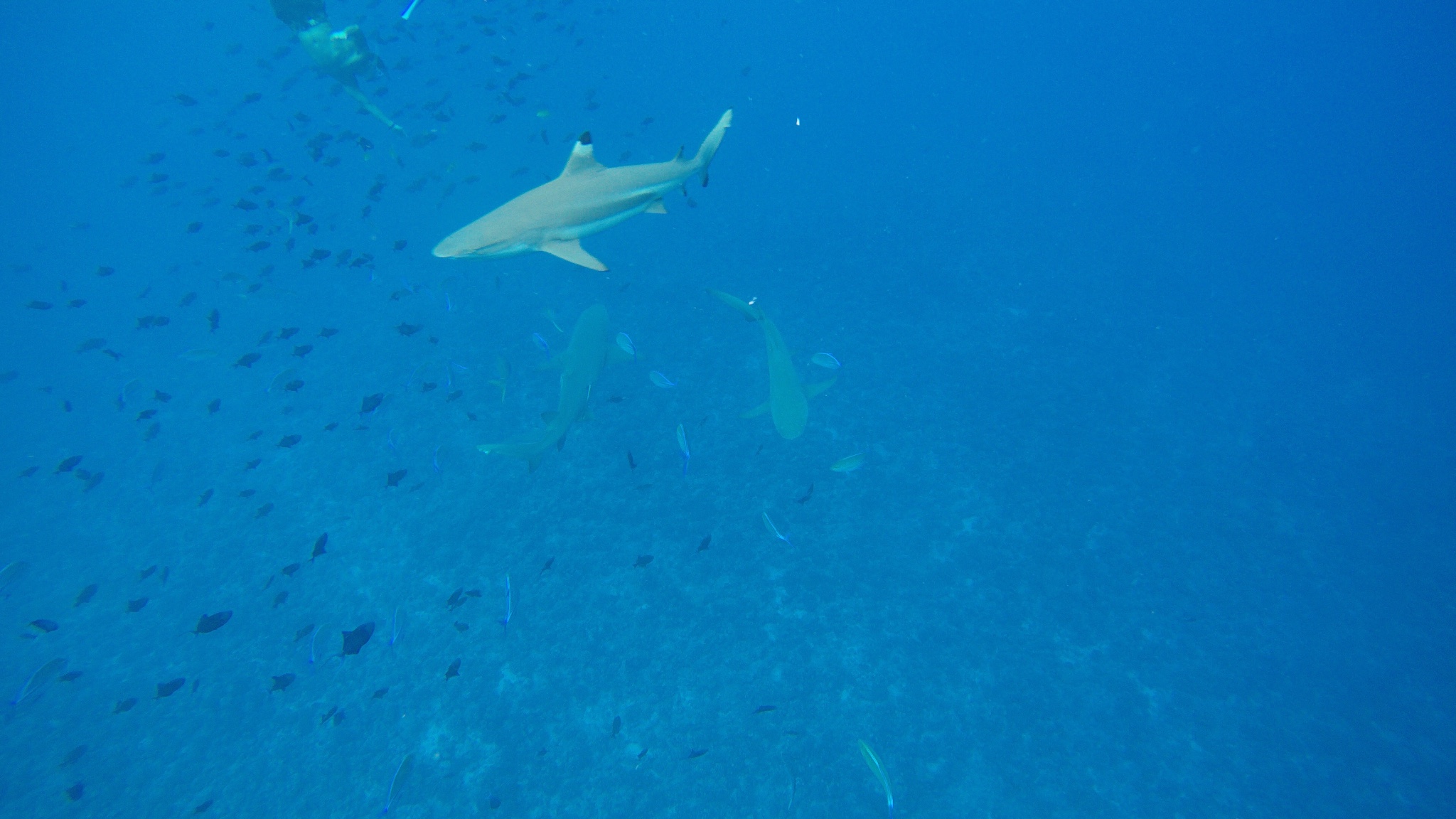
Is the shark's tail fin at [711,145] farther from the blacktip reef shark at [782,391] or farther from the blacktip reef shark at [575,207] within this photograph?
the blacktip reef shark at [782,391]

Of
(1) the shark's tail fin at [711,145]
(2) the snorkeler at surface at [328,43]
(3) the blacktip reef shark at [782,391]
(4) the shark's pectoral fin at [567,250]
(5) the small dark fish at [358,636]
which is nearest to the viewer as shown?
(5) the small dark fish at [358,636]

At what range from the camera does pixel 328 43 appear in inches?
555

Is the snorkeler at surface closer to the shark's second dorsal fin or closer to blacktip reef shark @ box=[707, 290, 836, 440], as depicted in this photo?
the shark's second dorsal fin

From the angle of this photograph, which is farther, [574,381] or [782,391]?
[574,381]

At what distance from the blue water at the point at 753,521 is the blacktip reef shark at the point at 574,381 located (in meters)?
0.81

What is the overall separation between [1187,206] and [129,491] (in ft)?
109

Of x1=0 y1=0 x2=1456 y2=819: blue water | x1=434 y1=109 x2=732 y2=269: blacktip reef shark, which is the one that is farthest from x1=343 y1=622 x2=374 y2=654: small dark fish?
x1=434 y1=109 x2=732 y2=269: blacktip reef shark

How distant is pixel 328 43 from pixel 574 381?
50.2 feet

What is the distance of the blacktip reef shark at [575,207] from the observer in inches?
220

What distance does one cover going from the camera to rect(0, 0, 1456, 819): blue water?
6.59m

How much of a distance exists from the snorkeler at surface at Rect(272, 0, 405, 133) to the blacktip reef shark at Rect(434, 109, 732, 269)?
14.0 m

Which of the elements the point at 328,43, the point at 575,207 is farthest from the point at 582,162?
the point at 328,43

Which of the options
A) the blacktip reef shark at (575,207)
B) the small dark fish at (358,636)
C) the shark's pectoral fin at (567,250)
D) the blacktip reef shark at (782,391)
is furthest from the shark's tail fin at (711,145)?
the small dark fish at (358,636)

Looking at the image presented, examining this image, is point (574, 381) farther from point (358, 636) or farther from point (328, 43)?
point (328, 43)
